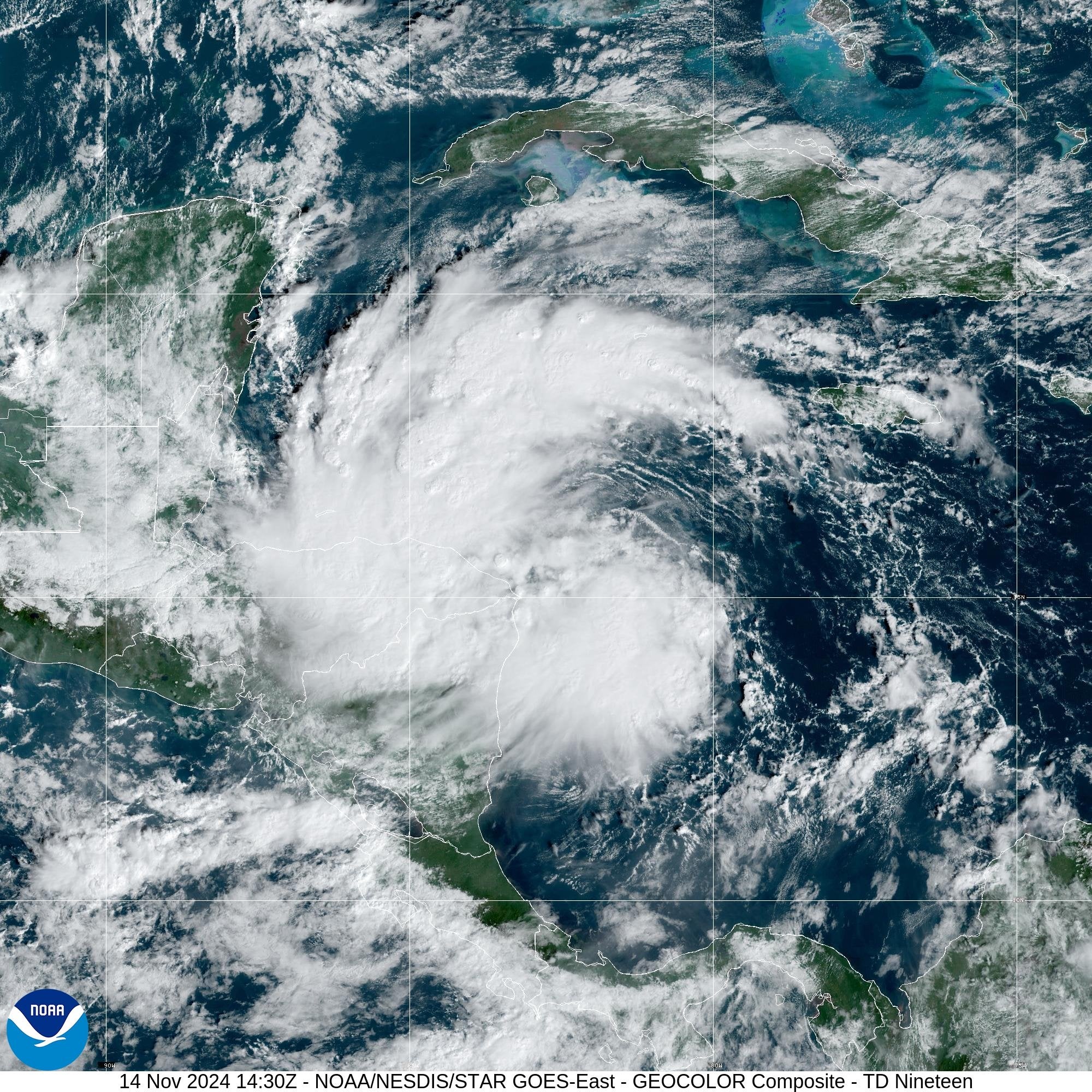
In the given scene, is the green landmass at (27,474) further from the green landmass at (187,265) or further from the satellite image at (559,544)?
the green landmass at (187,265)

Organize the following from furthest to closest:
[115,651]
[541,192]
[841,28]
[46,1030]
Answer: [115,651], [541,192], [841,28], [46,1030]

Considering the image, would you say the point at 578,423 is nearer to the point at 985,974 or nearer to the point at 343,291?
the point at 343,291

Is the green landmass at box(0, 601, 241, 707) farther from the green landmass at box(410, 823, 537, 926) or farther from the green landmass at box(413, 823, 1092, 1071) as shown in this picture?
the green landmass at box(413, 823, 1092, 1071)

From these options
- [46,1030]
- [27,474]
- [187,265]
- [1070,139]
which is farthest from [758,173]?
[46,1030]

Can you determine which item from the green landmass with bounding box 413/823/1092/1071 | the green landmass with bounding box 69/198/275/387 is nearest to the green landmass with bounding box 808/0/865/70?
the green landmass with bounding box 69/198/275/387

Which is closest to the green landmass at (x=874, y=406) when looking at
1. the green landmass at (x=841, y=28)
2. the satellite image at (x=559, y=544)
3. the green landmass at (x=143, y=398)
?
the satellite image at (x=559, y=544)

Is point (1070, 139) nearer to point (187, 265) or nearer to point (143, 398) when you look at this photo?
point (187, 265)
